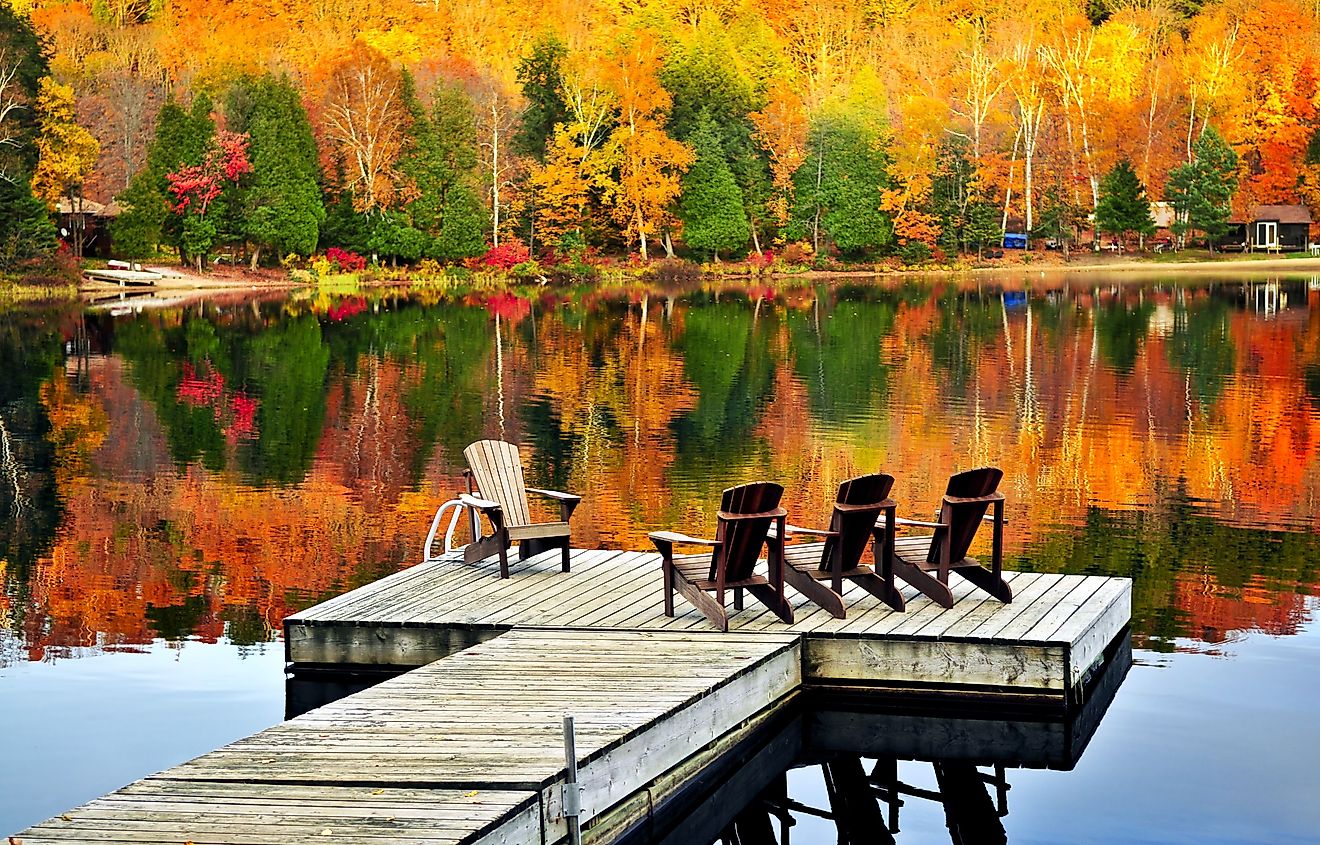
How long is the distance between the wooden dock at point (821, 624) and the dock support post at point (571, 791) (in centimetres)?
302

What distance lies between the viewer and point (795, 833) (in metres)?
8.61

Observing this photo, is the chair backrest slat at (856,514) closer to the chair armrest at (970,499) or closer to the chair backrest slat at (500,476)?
the chair armrest at (970,499)

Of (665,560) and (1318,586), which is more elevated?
(665,560)

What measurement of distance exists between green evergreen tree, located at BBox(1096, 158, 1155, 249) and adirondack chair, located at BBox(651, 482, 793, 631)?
223 feet

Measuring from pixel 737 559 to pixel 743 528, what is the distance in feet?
1.00

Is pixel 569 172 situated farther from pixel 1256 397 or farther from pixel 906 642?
pixel 906 642

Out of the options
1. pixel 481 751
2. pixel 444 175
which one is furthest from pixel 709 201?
pixel 481 751

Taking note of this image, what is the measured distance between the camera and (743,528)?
10.2 metres

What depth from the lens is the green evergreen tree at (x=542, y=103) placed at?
233ft

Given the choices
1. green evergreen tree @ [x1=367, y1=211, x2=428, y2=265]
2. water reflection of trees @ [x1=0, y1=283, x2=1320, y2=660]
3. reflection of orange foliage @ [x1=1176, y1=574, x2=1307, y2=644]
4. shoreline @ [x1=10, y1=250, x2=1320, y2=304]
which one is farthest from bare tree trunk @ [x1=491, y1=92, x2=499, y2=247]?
reflection of orange foliage @ [x1=1176, y1=574, x2=1307, y2=644]

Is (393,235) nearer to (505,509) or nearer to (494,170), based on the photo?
(494,170)

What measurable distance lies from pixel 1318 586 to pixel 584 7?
312 ft

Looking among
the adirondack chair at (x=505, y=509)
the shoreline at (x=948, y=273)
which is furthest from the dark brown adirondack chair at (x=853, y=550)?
the shoreline at (x=948, y=273)

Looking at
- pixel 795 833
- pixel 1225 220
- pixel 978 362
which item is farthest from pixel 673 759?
pixel 1225 220
